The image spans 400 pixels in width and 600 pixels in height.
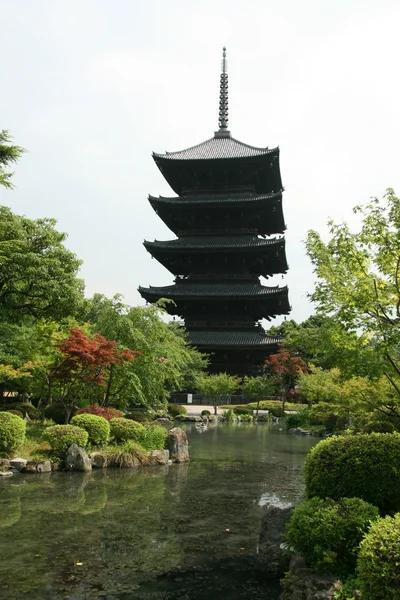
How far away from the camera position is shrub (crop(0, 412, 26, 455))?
42.0 ft

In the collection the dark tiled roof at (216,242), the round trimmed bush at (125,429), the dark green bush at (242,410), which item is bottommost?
the dark green bush at (242,410)

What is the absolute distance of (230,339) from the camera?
39094mm

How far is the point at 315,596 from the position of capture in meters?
4.85

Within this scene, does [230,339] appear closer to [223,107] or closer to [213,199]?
[213,199]

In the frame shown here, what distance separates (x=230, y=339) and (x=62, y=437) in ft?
86.1

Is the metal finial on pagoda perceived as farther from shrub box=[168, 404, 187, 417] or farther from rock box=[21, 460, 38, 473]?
rock box=[21, 460, 38, 473]

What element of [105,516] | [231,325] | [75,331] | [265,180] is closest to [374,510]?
[105,516]

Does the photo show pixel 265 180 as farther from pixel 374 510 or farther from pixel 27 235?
pixel 374 510

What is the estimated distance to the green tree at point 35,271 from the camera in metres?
17.7

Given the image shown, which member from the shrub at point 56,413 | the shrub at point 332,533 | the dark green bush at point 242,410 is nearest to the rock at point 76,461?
the shrub at point 56,413

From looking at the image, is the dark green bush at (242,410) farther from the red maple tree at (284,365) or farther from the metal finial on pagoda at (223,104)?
the metal finial on pagoda at (223,104)

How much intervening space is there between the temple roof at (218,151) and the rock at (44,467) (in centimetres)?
3255

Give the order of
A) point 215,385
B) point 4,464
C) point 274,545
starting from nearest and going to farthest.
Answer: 1. point 274,545
2. point 4,464
3. point 215,385

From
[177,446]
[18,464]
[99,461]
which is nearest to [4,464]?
[18,464]
